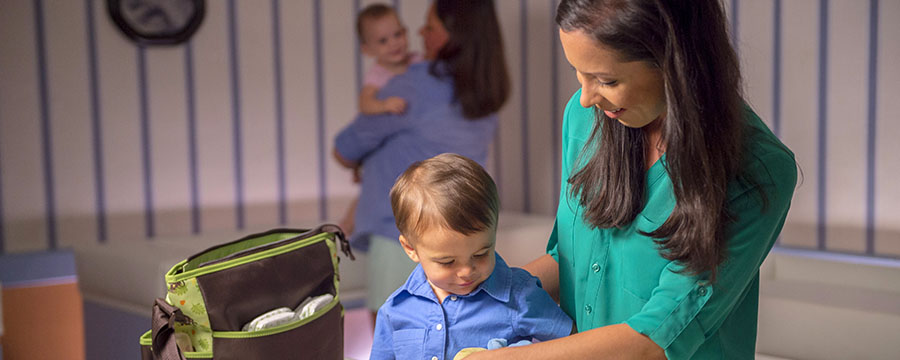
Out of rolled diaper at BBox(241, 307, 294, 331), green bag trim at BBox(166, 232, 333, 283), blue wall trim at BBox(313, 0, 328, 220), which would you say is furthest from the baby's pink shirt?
rolled diaper at BBox(241, 307, 294, 331)

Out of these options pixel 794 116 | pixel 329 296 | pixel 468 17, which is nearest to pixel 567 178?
pixel 329 296

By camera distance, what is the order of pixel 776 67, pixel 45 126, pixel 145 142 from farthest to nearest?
pixel 145 142
pixel 45 126
pixel 776 67

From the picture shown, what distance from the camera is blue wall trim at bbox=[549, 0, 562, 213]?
4910 mm

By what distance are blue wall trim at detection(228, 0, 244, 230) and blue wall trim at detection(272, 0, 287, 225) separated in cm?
23

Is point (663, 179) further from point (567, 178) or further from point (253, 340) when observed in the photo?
point (253, 340)

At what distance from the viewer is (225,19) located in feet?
15.3

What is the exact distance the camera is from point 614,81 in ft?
4.26

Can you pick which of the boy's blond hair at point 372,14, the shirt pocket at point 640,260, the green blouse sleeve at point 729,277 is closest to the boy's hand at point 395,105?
the boy's blond hair at point 372,14

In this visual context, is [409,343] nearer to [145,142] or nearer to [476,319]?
[476,319]

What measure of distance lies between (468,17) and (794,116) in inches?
63.7

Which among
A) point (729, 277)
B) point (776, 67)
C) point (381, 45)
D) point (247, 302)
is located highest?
point (381, 45)

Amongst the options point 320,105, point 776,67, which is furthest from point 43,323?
point 776,67

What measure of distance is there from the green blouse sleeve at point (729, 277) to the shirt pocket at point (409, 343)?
45cm

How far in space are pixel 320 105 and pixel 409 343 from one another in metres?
3.54
